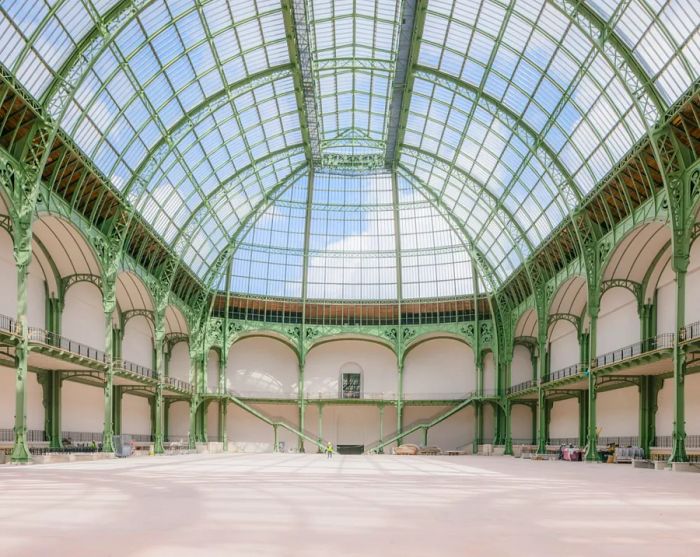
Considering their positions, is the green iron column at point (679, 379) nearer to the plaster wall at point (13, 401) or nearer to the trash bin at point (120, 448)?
the trash bin at point (120, 448)

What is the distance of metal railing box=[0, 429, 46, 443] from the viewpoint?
40594 mm

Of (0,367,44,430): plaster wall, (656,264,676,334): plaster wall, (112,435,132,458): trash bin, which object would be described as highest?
(656,264,676,334): plaster wall

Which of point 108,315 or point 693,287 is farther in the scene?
point 108,315

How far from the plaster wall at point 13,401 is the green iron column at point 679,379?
35711mm

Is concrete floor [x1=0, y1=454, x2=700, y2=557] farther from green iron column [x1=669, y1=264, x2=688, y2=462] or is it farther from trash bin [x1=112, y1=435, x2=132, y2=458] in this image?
trash bin [x1=112, y1=435, x2=132, y2=458]

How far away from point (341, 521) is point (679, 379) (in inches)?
1110

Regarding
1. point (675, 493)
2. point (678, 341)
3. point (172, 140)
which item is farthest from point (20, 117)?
point (678, 341)

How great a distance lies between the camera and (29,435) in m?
44.9

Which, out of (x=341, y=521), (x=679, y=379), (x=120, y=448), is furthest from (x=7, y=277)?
(x=679, y=379)

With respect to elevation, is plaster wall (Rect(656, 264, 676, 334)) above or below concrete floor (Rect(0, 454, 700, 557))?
above

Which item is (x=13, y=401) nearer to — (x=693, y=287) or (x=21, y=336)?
(x=21, y=336)

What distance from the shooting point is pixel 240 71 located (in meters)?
49.2

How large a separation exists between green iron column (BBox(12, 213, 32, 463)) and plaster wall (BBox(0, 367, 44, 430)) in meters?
8.58

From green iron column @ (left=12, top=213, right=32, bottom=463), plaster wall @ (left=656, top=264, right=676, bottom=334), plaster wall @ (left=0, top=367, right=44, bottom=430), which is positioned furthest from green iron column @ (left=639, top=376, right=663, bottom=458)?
plaster wall @ (left=0, top=367, right=44, bottom=430)
